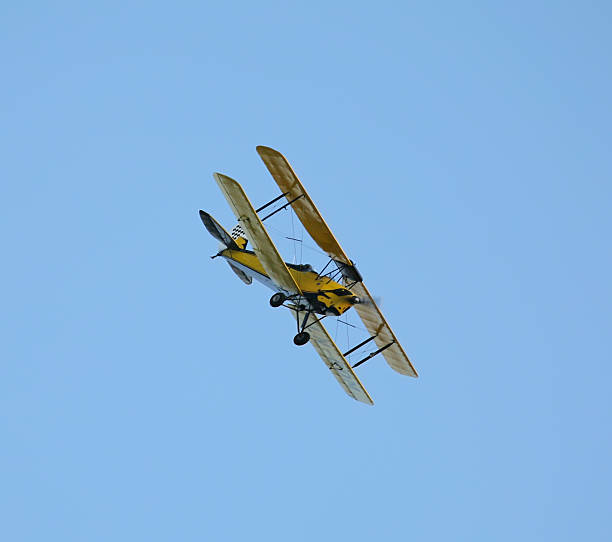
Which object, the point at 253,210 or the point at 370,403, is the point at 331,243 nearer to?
the point at 253,210

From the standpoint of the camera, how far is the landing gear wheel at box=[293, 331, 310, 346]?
2136 centimetres

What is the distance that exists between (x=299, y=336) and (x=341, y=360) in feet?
7.86

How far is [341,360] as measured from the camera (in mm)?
23469

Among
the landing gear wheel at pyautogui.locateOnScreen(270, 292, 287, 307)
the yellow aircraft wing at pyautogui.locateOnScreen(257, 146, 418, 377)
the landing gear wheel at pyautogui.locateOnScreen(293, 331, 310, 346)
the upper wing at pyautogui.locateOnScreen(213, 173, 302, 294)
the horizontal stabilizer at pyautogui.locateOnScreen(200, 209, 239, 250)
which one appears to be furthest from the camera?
the horizontal stabilizer at pyautogui.locateOnScreen(200, 209, 239, 250)

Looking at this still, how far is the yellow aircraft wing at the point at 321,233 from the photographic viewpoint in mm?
20609

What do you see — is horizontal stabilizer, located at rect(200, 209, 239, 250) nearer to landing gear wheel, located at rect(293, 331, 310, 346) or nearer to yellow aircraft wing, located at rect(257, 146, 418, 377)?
yellow aircraft wing, located at rect(257, 146, 418, 377)

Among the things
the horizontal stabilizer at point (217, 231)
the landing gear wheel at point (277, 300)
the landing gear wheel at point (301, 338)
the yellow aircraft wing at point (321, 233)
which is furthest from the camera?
the horizontal stabilizer at point (217, 231)

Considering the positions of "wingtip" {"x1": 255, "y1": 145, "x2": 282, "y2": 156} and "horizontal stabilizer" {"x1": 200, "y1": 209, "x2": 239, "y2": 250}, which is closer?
"wingtip" {"x1": 255, "y1": 145, "x2": 282, "y2": 156}

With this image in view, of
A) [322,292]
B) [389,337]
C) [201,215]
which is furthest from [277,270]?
[389,337]

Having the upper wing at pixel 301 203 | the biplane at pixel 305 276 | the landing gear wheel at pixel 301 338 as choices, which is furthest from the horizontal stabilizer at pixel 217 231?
the landing gear wheel at pixel 301 338

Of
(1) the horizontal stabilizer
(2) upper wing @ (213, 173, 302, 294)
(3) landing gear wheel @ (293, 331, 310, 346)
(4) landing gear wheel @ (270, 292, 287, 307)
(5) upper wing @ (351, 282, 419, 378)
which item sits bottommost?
(5) upper wing @ (351, 282, 419, 378)

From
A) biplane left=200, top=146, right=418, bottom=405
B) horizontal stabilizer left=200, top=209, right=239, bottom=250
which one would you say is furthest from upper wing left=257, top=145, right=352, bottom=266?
horizontal stabilizer left=200, top=209, right=239, bottom=250

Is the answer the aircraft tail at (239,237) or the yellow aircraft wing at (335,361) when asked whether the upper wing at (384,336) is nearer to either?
the yellow aircraft wing at (335,361)

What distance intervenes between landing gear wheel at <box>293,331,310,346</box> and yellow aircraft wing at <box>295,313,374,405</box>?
71 centimetres
